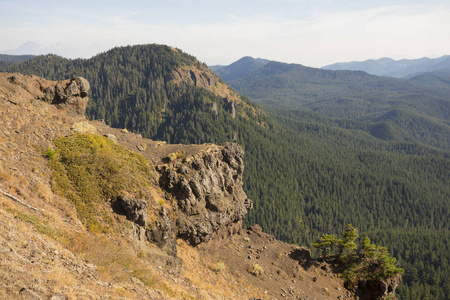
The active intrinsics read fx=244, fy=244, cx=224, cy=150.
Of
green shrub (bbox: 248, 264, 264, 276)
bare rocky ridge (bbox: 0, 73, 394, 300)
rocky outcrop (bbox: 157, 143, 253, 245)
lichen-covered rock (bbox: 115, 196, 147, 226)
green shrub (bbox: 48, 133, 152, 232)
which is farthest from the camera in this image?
green shrub (bbox: 248, 264, 264, 276)

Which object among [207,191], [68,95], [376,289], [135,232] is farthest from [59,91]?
[376,289]

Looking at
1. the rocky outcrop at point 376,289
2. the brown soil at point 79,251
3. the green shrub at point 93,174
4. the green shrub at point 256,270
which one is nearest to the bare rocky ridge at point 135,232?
the brown soil at point 79,251

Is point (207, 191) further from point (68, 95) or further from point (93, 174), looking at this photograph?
point (68, 95)

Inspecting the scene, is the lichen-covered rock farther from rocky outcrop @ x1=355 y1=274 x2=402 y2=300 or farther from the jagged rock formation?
rocky outcrop @ x1=355 y1=274 x2=402 y2=300

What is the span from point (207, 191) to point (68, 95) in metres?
27.2

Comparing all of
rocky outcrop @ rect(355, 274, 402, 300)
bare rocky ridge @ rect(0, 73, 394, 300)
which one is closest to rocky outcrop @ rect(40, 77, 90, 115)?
bare rocky ridge @ rect(0, 73, 394, 300)

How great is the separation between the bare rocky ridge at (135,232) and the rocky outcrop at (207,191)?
6.7 inches

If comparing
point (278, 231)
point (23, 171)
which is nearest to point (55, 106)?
point (23, 171)

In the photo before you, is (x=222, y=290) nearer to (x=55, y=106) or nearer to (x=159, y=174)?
(x=159, y=174)

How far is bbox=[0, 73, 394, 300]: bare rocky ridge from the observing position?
17.1 meters

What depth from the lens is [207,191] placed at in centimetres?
4162

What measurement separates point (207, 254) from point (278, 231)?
103069 mm

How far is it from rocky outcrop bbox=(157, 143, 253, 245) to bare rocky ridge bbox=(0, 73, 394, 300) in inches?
6.7

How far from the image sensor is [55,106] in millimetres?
38156
